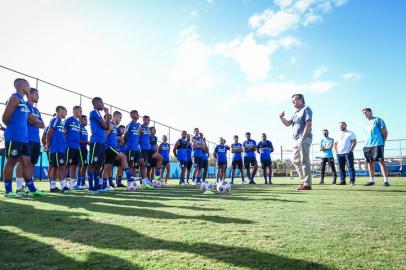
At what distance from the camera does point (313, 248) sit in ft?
6.62

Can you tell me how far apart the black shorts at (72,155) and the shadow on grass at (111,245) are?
5428 mm

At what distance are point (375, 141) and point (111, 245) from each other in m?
9.16

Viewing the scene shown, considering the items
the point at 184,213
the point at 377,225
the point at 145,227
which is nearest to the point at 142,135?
the point at 184,213

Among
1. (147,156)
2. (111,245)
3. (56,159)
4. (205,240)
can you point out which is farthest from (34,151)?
(205,240)

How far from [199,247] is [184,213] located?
1.52m

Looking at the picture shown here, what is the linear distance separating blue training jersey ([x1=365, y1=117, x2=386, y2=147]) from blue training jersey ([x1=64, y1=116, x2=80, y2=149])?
28.0 ft

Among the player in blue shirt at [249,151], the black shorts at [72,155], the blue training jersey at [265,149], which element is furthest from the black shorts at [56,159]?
the blue training jersey at [265,149]

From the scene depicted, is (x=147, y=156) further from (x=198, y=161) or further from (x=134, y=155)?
(x=198, y=161)

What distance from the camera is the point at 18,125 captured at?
5.87 meters

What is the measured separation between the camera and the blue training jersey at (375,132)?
9.19 metres

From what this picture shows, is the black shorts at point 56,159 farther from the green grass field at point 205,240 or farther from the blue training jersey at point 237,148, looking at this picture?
the blue training jersey at point 237,148

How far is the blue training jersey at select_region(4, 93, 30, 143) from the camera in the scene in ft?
19.1

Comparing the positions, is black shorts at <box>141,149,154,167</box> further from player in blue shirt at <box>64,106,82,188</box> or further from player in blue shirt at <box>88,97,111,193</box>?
player in blue shirt at <box>88,97,111,193</box>

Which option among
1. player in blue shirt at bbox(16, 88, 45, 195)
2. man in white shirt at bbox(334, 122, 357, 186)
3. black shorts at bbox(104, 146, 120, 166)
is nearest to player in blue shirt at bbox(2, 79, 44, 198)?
player in blue shirt at bbox(16, 88, 45, 195)
